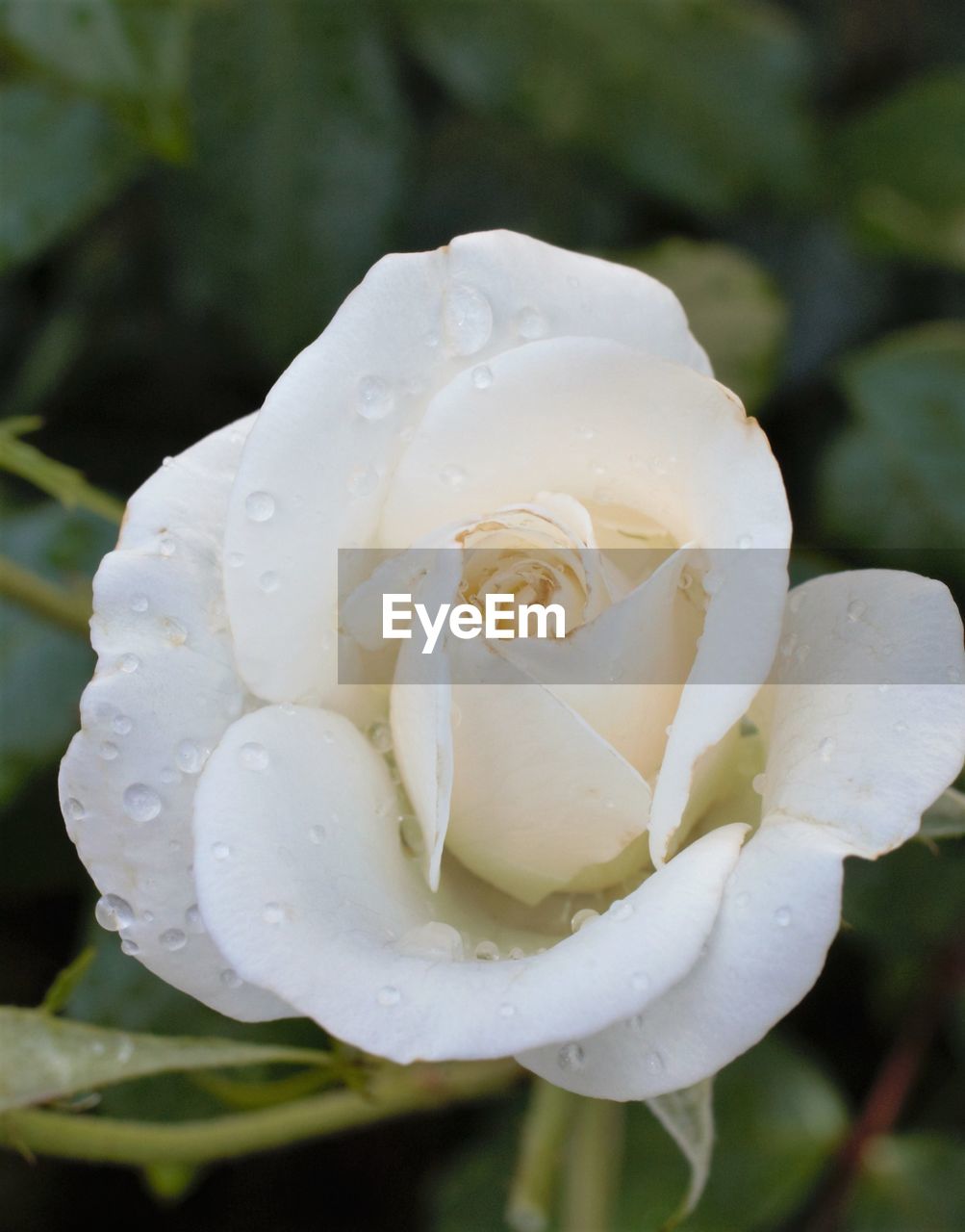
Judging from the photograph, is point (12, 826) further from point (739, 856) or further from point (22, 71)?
point (739, 856)

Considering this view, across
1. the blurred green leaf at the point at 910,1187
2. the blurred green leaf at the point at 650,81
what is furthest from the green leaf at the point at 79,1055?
the blurred green leaf at the point at 650,81

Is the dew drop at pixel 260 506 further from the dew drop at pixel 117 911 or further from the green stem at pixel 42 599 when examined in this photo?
the green stem at pixel 42 599

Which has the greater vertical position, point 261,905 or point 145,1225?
point 261,905

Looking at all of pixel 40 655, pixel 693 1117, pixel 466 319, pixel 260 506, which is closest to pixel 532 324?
pixel 466 319

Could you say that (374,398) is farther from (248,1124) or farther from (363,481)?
(248,1124)

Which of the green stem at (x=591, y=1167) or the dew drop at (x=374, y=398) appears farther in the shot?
the green stem at (x=591, y=1167)

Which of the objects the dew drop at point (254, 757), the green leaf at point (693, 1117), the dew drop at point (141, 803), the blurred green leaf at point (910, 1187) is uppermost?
the dew drop at point (254, 757)

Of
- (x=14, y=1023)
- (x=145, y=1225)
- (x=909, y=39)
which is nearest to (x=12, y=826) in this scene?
(x=145, y=1225)
